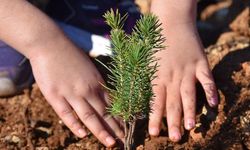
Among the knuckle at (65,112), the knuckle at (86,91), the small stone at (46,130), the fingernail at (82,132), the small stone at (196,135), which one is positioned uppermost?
the knuckle at (86,91)

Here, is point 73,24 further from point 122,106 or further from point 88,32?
point 122,106

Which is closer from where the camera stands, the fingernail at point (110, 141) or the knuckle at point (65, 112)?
the fingernail at point (110, 141)

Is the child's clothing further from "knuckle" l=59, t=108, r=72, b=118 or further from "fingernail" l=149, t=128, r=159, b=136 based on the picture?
"fingernail" l=149, t=128, r=159, b=136

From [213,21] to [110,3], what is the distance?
675 mm

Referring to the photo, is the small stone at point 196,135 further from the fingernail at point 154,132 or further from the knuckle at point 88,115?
the knuckle at point 88,115

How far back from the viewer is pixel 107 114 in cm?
217

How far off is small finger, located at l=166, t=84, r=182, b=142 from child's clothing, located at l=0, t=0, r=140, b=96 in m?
0.41

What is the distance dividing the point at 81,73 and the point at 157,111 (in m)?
0.36

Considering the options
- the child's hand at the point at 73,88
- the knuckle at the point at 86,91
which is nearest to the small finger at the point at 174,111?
the child's hand at the point at 73,88

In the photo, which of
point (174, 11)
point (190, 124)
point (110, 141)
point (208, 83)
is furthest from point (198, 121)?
point (174, 11)

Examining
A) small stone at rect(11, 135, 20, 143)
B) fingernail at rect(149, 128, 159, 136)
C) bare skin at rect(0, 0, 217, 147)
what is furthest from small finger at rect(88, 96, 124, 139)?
small stone at rect(11, 135, 20, 143)

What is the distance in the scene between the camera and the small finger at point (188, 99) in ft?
6.72

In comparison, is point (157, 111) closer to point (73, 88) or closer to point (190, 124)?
point (190, 124)

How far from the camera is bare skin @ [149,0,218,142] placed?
6.89 ft
